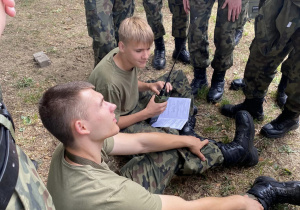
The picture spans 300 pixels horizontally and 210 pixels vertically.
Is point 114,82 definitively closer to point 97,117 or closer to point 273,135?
point 97,117

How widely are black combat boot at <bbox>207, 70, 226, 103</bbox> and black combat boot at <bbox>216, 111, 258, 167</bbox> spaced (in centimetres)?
68

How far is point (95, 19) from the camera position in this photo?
2566mm

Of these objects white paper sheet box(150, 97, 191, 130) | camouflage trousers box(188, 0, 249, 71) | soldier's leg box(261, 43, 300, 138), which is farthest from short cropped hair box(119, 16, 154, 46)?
soldier's leg box(261, 43, 300, 138)

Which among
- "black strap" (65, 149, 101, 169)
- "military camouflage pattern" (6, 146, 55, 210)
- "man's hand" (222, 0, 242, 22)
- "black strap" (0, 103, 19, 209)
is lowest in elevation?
"black strap" (65, 149, 101, 169)

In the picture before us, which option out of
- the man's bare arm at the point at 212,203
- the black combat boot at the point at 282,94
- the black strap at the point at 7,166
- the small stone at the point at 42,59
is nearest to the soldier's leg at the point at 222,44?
the black combat boot at the point at 282,94

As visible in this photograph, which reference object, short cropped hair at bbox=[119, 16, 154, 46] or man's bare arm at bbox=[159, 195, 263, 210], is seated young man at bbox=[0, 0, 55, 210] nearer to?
man's bare arm at bbox=[159, 195, 263, 210]

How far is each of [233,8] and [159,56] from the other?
4.50ft

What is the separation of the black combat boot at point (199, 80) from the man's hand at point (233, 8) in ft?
2.31

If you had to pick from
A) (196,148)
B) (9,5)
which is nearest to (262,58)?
(196,148)

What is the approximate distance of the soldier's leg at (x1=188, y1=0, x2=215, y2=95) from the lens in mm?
2775

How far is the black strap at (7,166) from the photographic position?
2.55 feet

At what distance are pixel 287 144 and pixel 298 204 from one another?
0.71 m

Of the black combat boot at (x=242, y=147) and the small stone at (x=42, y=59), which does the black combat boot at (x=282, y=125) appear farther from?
the small stone at (x=42, y=59)

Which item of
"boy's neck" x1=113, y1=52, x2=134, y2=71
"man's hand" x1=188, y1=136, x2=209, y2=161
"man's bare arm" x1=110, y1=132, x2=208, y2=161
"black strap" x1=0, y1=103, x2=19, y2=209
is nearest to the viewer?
"black strap" x1=0, y1=103, x2=19, y2=209
